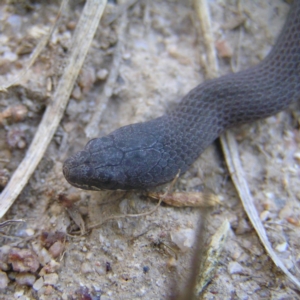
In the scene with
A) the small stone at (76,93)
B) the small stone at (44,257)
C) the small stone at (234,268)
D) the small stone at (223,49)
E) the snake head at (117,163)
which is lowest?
the small stone at (234,268)

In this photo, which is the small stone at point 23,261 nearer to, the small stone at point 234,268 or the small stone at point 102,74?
the small stone at point 234,268

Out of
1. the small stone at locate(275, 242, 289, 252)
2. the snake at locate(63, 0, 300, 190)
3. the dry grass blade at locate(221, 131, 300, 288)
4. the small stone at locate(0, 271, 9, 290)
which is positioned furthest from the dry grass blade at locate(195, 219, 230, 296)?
the small stone at locate(0, 271, 9, 290)

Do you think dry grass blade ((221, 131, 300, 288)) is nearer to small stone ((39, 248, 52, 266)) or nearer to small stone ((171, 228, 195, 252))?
small stone ((171, 228, 195, 252))

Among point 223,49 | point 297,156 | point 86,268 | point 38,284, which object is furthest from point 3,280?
point 223,49

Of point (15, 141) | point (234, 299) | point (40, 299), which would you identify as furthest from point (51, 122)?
point (234, 299)

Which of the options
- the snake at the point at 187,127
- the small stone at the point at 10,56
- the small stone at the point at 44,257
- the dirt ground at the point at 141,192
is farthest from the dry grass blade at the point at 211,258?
the small stone at the point at 10,56

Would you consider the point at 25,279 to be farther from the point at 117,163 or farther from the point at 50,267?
the point at 117,163
